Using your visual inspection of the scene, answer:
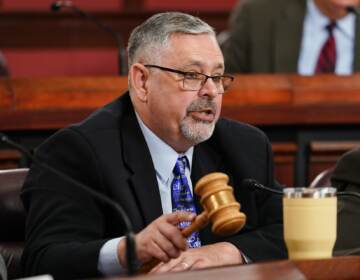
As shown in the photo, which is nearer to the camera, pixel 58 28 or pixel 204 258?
pixel 204 258

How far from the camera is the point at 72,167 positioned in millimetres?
2787

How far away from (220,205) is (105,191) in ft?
2.37

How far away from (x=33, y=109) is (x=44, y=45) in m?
3.33

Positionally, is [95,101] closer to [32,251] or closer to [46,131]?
[46,131]

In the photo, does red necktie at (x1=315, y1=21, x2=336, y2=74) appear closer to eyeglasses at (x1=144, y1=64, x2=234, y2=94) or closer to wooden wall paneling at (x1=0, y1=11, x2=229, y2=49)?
wooden wall paneling at (x1=0, y1=11, x2=229, y2=49)

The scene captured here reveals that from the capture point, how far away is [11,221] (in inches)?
118

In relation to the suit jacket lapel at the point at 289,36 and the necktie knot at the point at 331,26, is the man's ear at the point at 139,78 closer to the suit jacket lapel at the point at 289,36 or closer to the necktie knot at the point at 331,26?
the suit jacket lapel at the point at 289,36

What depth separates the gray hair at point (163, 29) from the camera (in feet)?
9.31

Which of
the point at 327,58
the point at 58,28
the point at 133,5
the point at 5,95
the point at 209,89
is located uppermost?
the point at 209,89

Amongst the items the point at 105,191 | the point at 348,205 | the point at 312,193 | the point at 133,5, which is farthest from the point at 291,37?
the point at 312,193

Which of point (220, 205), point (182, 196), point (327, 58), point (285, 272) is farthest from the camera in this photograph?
point (327, 58)

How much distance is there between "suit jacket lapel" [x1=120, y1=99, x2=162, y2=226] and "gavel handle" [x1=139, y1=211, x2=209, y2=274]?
0.38m

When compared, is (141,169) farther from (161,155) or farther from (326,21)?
(326,21)

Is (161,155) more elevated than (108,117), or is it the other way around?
(108,117)
